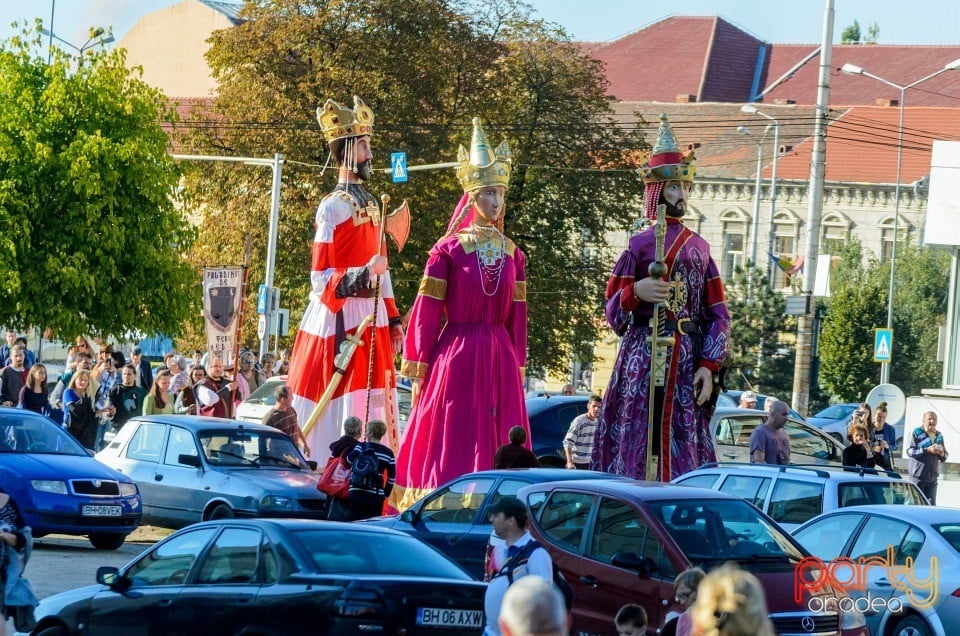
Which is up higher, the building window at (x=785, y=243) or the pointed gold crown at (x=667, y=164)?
the building window at (x=785, y=243)

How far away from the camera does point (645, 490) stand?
11.7m

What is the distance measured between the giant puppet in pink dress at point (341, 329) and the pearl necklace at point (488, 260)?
3023 mm

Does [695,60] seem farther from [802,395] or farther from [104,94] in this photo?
[802,395]

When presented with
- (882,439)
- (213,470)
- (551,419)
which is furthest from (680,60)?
(213,470)

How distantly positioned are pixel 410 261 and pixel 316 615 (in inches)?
1298

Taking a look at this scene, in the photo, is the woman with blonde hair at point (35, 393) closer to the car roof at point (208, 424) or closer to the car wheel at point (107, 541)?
the car roof at point (208, 424)

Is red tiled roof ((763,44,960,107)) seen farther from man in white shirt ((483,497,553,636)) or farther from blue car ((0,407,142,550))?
man in white shirt ((483,497,553,636))

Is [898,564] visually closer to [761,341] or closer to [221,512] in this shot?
[221,512]

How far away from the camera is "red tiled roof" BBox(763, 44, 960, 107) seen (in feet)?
255

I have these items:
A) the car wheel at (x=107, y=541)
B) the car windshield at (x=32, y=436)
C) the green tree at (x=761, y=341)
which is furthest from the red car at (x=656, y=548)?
the green tree at (x=761, y=341)

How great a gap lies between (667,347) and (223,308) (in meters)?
11.0

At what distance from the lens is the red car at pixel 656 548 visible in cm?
1098

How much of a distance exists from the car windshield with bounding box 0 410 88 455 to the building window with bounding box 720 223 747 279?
60.0m

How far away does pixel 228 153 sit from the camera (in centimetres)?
4488
